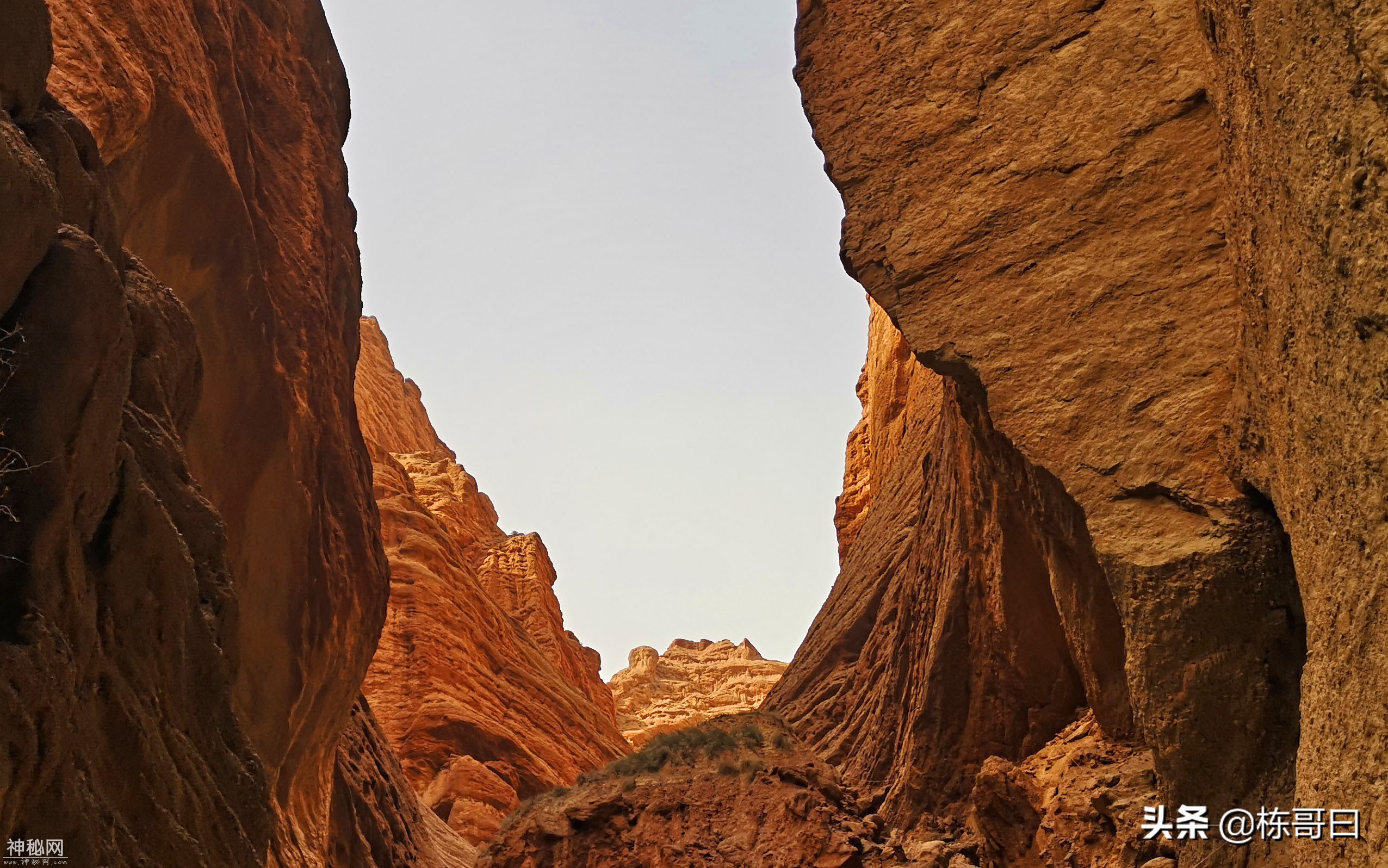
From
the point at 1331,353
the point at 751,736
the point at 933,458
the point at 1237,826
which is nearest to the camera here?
the point at 1331,353

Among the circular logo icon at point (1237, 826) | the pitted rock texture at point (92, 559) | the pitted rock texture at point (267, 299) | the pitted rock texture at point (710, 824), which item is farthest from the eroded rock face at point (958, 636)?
the pitted rock texture at point (267, 299)

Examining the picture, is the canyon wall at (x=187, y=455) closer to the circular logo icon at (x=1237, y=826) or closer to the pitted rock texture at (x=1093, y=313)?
the pitted rock texture at (x=1093, y=313)

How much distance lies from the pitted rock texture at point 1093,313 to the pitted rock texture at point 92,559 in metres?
5.81

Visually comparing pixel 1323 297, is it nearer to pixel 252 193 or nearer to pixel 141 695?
pixel 141 695

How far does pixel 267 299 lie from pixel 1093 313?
11555 mm

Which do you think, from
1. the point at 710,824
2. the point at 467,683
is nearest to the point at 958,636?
the point at 710,824

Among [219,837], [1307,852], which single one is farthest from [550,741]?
[1307,852]

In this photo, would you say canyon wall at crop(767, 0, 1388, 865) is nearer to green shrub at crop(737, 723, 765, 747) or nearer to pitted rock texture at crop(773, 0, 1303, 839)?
pitted rock texture at crop(773, 0, 1303, 839)

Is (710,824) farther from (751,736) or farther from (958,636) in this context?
(958,636)

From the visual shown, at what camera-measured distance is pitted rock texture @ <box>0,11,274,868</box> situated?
654 centimetres

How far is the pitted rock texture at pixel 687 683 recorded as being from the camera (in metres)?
55.3

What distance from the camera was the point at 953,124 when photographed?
1076 cm

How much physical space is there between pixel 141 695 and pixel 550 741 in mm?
23875

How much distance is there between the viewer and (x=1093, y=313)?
30.2 ft
